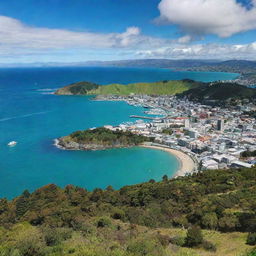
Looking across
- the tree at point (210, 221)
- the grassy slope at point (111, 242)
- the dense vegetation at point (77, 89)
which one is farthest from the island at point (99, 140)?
the dense vegetation at point (77, 89)

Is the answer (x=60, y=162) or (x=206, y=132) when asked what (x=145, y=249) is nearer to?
(x=60, y=162)

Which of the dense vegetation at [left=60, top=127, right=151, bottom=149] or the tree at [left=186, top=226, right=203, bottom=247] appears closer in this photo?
the tree at [left=186, top=226, right=203, bottom=247]

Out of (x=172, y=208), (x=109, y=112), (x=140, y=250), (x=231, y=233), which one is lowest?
(x=109, y=112)

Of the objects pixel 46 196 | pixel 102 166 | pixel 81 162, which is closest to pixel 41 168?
pixel 81 162

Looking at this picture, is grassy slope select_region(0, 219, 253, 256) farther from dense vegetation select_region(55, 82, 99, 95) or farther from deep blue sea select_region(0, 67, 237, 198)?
dense vegetation select_region(55, 82, 99, 95)

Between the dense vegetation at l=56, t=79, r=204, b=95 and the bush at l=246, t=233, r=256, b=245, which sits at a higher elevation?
the bush at l=246, t=233, r=256, b=245

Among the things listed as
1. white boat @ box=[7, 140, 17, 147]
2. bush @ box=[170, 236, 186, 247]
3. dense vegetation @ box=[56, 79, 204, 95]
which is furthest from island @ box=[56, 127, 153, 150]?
dense vegetation @ box=[56, 79, 204, 95]

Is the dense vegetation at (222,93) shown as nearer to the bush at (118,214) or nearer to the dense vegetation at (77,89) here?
the dense vegetation at (77,89)

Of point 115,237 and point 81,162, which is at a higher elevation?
point 115,237

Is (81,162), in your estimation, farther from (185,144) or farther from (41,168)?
(185,144)
